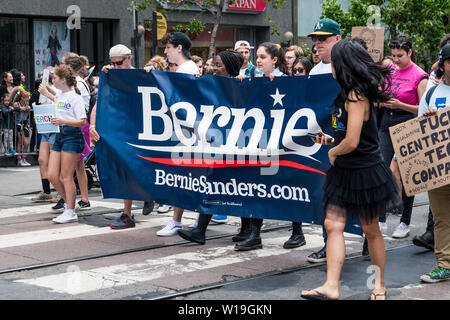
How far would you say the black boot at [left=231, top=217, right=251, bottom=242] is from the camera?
799 centimetres

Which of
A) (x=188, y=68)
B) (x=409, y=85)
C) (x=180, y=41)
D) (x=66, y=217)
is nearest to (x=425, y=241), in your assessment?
(x=409, y=85)

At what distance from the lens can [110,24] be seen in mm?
24109

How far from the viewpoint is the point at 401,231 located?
8.27 m

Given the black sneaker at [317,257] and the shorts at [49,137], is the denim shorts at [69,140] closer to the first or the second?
the shorts at [49,137]

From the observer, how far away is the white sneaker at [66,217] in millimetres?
9203

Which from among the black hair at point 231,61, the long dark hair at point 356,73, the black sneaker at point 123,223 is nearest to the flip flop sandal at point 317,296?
the long dark hair at point 356,73

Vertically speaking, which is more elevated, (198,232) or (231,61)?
(231,61)

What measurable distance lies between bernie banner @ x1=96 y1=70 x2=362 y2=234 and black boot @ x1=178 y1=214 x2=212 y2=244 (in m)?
0.14

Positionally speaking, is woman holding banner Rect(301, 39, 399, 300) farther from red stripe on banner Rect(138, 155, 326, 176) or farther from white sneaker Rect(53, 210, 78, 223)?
white sneaker Rect(53, 210, 78, 223)

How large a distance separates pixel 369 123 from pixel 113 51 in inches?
165

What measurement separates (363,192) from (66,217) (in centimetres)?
485

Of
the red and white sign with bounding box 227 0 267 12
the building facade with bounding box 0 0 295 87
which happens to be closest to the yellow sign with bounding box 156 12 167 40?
the building facade with bounding box 0 0 295 87

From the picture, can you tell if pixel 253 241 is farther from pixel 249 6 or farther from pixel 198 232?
pixel 249 6

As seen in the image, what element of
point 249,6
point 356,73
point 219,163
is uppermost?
point 249,6
